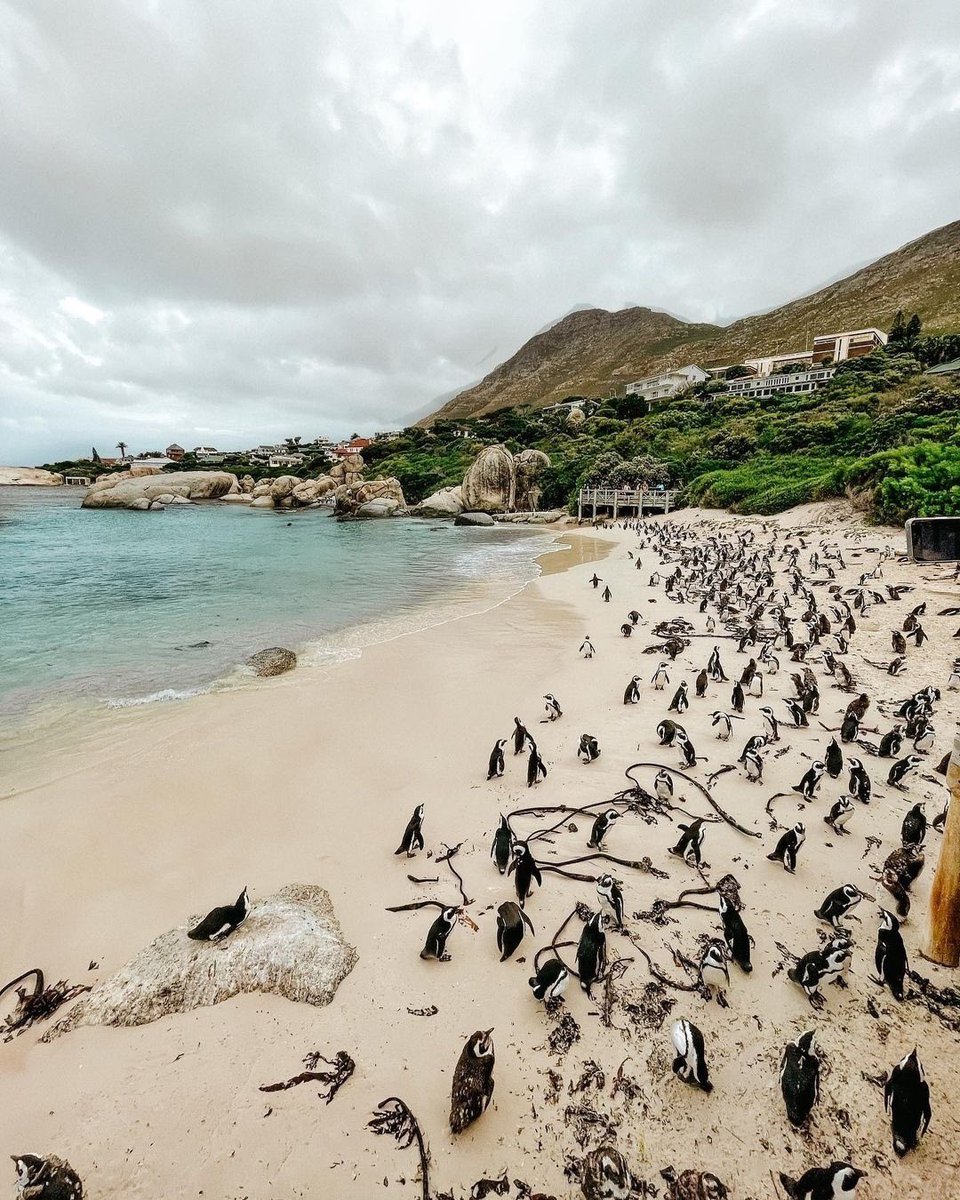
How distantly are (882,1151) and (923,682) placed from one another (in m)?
7.37

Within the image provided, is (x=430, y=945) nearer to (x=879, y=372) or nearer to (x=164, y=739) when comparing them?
(x=164, y=739)

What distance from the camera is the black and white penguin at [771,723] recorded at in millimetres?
6273

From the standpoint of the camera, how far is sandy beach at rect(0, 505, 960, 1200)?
2512mm

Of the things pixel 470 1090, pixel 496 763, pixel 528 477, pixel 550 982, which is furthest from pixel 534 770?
pixel 528 477

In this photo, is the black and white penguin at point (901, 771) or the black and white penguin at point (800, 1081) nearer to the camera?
the black and white penguin at point (800, 1081)

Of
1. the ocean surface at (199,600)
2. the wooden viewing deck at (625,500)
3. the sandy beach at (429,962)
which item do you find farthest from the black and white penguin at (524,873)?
the wooden viewing deck at (625,500)

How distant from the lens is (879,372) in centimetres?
5066

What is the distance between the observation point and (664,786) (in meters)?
5.13

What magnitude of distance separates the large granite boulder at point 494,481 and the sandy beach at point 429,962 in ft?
165

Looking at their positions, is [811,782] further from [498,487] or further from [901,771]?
[498,487]

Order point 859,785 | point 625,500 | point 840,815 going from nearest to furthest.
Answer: point 840,815
point 859,785
point 625,500

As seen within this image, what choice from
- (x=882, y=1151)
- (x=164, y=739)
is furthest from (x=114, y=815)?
(x=882, y=1151)

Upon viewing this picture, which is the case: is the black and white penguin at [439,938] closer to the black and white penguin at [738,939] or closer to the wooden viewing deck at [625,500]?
the black and white penguin at [738,939]

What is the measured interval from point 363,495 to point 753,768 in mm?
58905
